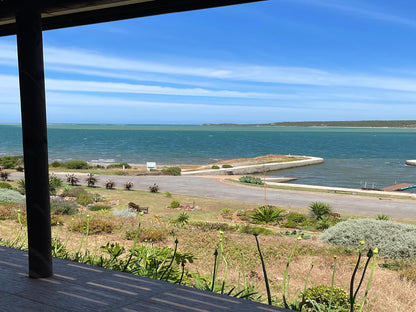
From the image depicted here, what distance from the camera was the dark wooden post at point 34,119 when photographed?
333 cm

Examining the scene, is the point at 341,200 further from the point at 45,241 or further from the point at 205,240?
the point at 45,241

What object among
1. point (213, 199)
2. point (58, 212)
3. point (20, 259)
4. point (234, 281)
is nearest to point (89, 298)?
point (20, 259)

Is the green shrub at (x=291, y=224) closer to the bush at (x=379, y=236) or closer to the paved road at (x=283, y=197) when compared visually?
the bush at (x=379, y=236)

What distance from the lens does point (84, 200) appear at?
19.5 m

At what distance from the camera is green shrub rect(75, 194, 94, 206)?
19.1 m

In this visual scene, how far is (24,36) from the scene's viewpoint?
10.9ft

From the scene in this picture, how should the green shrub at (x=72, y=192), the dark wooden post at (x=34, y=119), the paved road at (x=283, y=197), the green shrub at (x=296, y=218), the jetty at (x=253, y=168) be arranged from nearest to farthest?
the dark wooden post at (x=34, y=119) → the green shrub at (x=296, y=218) → the paved road at (x=283, y=197) → the green shrub at (x=72, y=192) → the jetty at (x=253, y=168)

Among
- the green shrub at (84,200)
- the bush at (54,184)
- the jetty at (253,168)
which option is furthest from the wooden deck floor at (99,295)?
the jetty at (253,168)

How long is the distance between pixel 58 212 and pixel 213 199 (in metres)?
9.91

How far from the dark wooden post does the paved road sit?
18474 mm

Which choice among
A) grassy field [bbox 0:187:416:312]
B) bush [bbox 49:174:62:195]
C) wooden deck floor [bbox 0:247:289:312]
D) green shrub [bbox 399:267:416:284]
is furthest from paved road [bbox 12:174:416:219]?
wooden deck floor [bbox 0:247:289:312]

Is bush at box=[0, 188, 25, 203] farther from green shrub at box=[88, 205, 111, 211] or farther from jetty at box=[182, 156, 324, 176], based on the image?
jetty at box=[182, 156, 324, 176]

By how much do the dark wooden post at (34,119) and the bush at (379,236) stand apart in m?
9.09

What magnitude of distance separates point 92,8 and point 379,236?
1019 cm
